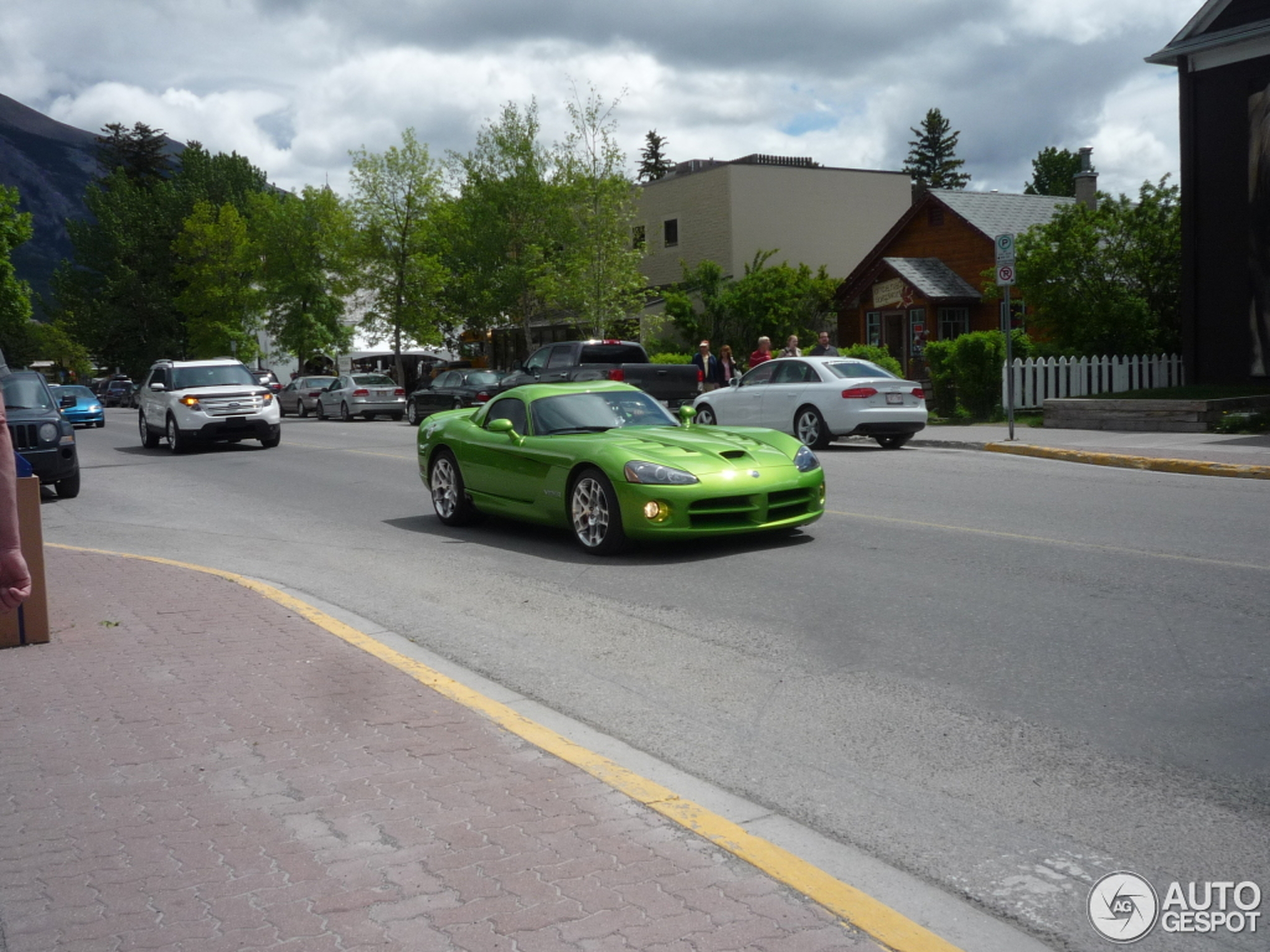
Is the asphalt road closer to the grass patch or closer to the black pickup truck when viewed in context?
the grass patch

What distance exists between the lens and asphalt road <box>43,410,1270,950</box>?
3.98 m

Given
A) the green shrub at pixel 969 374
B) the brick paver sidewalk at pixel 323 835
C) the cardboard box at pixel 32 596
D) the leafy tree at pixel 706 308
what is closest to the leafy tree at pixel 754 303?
the leafy tree at pixel 706 308

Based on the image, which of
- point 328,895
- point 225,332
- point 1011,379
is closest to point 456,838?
point 328,895

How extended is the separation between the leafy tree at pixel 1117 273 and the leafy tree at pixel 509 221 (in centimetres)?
1758

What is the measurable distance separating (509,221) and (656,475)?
34.7 m

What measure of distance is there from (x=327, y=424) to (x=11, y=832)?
31.2 m

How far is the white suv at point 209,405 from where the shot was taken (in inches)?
898

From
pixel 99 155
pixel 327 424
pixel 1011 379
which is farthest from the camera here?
pixel 99 155

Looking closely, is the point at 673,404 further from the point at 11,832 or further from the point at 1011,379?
the point at 11,832

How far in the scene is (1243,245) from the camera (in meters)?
22.9

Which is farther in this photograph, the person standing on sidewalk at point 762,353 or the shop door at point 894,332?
the shop door at point 894,332

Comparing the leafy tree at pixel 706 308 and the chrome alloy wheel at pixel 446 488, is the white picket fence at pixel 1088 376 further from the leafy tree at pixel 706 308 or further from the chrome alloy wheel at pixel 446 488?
the leafy tree at pixel 706 308

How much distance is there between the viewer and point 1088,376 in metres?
25.2

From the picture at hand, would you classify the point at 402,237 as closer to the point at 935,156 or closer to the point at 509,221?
the point at 509,221
